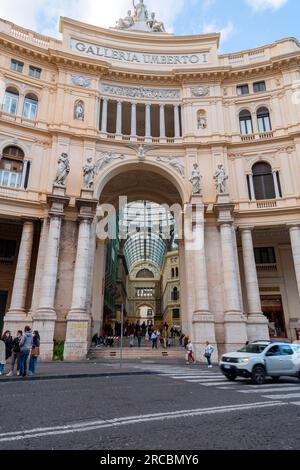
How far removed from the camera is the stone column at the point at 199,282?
23.1 m

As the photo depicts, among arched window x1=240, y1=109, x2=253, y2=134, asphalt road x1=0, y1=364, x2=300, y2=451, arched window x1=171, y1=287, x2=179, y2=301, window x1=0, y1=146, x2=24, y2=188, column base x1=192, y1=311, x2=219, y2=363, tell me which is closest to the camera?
asphalt road x1=0, y1=364, x2=300, y2=451

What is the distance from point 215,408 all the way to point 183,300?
22.7m

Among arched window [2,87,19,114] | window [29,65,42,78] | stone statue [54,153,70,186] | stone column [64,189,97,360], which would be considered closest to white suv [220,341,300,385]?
stone column [64,189,97,360]

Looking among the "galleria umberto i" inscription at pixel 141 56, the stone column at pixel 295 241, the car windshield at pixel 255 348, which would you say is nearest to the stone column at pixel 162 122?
the "galleria umberto i" inscription at pixel 141 56

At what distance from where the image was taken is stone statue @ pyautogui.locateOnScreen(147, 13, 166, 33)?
36812mm

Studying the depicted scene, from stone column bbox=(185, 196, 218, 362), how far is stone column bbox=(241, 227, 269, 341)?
317cm

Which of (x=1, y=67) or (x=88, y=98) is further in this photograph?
(x=88, y=98)

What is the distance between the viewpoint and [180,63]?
109 feet

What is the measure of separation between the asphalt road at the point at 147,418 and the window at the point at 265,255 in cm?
2238

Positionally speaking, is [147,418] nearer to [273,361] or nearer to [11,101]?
[273,361]

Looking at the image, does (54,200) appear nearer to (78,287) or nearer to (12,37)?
(78,287)

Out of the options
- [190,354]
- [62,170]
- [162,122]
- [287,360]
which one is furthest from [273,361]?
[162,122]

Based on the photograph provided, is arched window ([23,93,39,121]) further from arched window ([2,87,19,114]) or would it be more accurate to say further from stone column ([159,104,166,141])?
stone column ([159,104,166,141])
